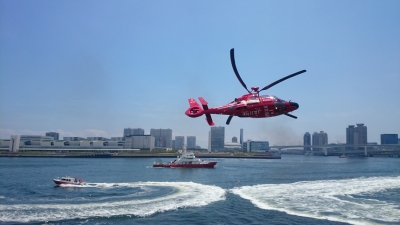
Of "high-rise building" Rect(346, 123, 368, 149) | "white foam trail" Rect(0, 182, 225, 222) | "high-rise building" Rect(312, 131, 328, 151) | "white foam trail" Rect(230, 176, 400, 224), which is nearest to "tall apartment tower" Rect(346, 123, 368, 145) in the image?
"high-rise building" Rect(346, 123, 368, 149)

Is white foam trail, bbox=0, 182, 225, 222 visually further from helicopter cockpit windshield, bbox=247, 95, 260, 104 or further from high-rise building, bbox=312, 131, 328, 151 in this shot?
high-rise building, bbox=312, 131, 328, 151

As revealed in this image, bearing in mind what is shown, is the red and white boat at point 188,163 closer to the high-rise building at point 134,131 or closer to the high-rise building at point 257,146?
the high-rise building at point 257,146

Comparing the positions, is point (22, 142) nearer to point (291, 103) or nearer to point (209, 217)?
point (209, 217)

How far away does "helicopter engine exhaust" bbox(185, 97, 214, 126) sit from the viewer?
9891 millimetres

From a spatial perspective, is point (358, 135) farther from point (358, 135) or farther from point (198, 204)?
point (198, 204)

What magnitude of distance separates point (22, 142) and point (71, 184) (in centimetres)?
8811

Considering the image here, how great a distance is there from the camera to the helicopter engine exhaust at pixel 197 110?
989cm

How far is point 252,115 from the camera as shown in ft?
29.5

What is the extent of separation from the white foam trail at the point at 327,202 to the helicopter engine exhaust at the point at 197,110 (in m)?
12.8

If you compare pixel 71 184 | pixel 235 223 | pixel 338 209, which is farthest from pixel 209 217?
pixel 71 184

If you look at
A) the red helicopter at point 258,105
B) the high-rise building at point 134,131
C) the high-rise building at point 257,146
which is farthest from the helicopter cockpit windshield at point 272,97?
the high-rise building at point 134,131

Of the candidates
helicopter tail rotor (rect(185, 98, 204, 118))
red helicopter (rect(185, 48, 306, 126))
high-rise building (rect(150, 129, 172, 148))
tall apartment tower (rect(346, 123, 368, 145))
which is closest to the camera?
red helicopter (rect(185, 48, 306, 126))

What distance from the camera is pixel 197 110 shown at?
1012 centimetres

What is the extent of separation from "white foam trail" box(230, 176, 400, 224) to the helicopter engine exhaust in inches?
503
